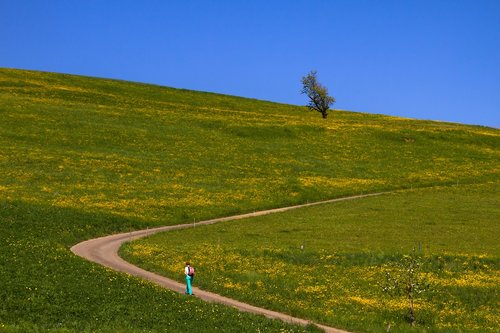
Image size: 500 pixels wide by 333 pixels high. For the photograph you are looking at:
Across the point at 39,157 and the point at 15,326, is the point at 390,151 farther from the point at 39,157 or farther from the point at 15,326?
the point at 15,326

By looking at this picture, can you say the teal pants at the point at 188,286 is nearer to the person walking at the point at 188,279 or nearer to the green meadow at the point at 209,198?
the person walking at the point at 188,279

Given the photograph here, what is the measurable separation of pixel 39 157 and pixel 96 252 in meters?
34.6

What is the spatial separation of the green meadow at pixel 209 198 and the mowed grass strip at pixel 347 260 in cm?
16

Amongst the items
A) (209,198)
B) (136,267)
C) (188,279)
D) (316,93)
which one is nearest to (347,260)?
(188,279)

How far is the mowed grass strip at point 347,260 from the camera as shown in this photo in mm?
29656

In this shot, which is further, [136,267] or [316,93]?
[316,93]

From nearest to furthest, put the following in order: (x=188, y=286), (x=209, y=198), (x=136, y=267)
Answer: (x=188, y=286) → (x=136, y=267) → (x=209, y=198)

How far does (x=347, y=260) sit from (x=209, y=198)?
26.1 m

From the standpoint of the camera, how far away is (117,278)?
1192 inches

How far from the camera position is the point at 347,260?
37688 millimetres

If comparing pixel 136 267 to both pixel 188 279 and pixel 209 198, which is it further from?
pixel 209 198

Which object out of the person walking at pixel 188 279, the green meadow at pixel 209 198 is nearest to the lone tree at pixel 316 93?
the green meadow at pixel 209 198

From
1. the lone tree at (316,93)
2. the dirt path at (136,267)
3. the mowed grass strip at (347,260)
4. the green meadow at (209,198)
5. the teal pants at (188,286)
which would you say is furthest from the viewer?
the lone tree at (316,93)

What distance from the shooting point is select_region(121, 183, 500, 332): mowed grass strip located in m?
29.7
